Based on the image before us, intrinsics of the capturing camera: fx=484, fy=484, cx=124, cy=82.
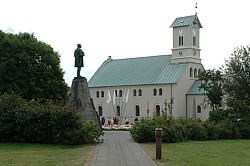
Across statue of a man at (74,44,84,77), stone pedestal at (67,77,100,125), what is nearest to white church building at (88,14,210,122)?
statue of a man at (74,44,84,77)

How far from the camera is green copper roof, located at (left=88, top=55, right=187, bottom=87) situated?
3393 inches

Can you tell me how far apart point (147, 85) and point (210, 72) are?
66.5 feet

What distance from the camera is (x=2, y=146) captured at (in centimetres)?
2708

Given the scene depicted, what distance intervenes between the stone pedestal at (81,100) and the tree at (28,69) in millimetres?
18547

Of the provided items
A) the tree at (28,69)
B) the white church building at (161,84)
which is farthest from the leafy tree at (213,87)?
the tree at (28,69)

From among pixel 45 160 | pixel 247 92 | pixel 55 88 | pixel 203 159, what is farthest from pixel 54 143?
pixel 55 88

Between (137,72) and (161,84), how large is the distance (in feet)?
28.6

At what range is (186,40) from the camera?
86.7 m

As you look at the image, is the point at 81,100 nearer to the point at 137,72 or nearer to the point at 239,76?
the point at 239,76

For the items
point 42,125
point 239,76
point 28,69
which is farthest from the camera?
point 28,69

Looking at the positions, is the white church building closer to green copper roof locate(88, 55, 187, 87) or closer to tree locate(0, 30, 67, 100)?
green copper roof locate(88, 55, 187, 87)

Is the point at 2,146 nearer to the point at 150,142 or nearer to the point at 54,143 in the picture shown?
the point at 54,143

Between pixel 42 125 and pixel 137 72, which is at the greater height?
pixel 137 72

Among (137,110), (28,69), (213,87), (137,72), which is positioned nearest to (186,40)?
(137,72)
